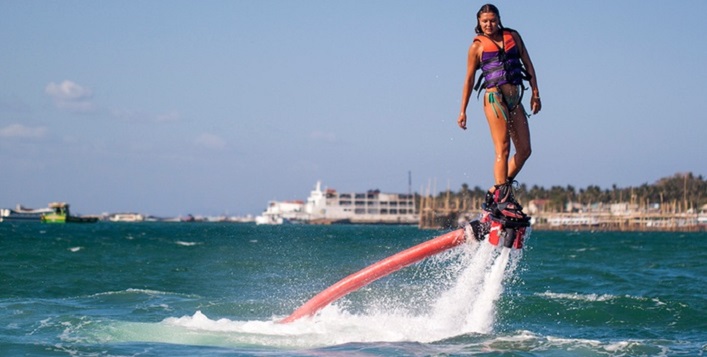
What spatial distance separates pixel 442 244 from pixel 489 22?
289 centimetres

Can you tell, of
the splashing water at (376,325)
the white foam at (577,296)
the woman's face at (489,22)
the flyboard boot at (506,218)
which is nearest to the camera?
the flyboard boot at (506,218)

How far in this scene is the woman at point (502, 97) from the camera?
1270 cm

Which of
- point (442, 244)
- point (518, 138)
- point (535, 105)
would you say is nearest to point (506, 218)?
point (518, 138)

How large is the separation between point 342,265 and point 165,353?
26.8 meters

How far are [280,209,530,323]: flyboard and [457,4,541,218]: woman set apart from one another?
186mm

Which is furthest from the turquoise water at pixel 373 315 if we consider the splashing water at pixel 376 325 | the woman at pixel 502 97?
the woman at pixel 502 97

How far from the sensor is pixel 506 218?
12641 millimetres

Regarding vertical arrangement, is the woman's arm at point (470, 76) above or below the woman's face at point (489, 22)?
below

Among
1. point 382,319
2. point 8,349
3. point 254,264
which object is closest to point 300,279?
point 254,264

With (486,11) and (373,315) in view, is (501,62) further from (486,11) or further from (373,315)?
(373,315)

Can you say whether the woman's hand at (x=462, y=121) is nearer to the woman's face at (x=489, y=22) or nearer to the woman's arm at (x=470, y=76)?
the woman's arm at (x=470, y=76)

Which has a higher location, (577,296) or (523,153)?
(523,153)

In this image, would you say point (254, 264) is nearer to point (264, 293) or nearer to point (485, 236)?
point (264, 293)

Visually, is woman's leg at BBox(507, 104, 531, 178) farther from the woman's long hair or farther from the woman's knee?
the woman's long hair
